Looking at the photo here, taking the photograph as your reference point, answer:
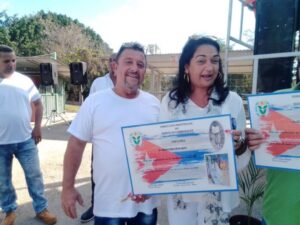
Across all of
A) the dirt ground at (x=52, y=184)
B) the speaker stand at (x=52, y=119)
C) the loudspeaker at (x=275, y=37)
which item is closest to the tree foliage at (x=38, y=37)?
the speaker stand at (x=52, y=119)

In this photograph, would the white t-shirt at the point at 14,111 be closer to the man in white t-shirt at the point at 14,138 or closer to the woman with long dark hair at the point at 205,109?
the man in white t-shirt at the point at 14,138

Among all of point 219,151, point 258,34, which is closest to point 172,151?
point 219,151

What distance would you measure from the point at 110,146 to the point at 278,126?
105 cm

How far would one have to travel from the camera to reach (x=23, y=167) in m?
3.82

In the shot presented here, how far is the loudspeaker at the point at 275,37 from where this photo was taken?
3.14 metres

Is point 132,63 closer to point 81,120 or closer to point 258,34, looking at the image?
point 81,120

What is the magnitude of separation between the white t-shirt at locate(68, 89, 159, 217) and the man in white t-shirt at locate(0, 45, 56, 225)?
2.02m

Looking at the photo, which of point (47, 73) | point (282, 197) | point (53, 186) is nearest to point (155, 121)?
point (282, 197)

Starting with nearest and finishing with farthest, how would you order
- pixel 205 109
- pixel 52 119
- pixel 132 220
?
pixel 205 109, pixel 132 220, pixel 52 119

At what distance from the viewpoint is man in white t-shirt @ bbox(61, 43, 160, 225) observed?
2002mm

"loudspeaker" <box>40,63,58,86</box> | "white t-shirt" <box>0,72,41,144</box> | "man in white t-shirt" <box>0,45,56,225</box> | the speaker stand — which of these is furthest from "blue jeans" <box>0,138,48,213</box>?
the speaker stand

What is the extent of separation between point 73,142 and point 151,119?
543 millimetres

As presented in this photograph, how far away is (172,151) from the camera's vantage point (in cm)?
172

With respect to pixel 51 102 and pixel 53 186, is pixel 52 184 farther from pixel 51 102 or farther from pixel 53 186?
pixel 51 102
